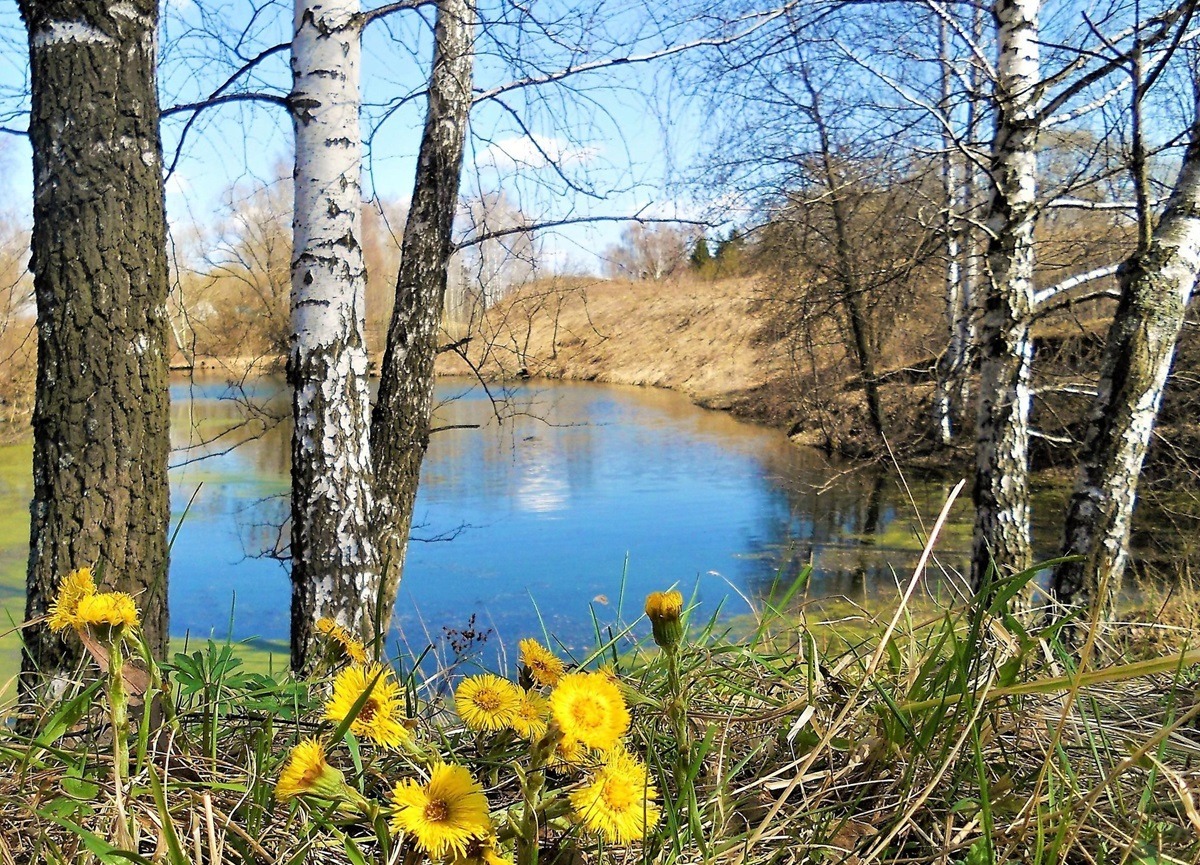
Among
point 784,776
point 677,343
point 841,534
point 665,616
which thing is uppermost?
point 677,343

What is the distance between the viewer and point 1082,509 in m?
4.14

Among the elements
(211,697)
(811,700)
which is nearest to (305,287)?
(211,697)

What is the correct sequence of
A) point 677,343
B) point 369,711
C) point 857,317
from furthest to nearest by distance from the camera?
point 677,343 → point 857,317 → point 369,711

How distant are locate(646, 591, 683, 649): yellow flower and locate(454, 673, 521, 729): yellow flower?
14 centimetres

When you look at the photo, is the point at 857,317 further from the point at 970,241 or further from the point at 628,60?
the point at 628,60

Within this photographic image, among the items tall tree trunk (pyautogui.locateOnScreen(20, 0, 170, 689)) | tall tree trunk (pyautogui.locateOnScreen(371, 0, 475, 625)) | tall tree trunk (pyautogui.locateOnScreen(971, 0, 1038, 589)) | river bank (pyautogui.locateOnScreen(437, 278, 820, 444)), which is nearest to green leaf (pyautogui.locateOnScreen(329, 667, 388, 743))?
tall tree trunk (pyautogui.locateOnScreen(20, 0, 170, 689))

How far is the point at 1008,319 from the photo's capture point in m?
4.62

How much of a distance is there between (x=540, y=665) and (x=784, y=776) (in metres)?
0.30

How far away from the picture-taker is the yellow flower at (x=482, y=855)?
618mm

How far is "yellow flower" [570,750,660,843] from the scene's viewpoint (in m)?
0.66

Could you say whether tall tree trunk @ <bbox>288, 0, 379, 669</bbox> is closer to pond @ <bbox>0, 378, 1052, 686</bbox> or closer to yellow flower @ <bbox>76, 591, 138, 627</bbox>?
pond @ <bbox>0, 378, 1052, 686</bbox>

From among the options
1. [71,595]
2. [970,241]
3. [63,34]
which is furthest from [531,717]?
[970,241]

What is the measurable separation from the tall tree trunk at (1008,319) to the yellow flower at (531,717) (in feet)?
13.6

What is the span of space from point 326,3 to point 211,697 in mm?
2982
